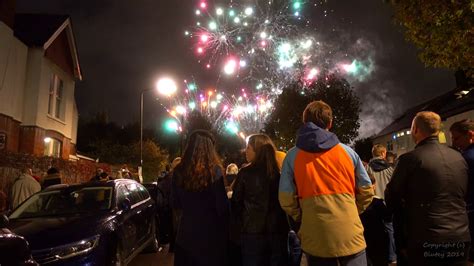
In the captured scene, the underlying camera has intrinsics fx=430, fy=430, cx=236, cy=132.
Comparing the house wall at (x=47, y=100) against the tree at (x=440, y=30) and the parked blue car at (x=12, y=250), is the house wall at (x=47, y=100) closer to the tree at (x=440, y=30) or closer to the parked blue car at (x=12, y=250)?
the tree at (x=440, y=30)

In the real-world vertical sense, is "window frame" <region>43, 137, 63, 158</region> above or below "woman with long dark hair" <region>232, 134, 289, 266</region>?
above

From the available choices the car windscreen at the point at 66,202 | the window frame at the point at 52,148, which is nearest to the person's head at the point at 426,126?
the car windscreen at the point at 66,202

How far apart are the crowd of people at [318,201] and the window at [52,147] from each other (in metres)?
17.0

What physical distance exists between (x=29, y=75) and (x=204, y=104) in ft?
51.5

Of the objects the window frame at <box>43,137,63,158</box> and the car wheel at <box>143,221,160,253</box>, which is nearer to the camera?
the car wheel at <box>143,221,160,253</box>

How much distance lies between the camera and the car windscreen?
7324 mm

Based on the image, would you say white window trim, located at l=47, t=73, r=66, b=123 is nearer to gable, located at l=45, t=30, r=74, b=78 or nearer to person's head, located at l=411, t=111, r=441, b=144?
gable, located at l=45, t=30, r=74, b=78

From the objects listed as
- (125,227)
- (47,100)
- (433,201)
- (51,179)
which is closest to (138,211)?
(125,227)

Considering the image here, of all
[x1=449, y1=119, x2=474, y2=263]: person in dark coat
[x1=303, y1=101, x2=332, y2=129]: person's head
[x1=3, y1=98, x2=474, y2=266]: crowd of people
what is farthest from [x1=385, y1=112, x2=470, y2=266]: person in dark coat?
[x1=303, y1=101, x2=332, y2=129]: person's head

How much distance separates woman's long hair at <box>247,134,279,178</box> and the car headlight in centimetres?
303

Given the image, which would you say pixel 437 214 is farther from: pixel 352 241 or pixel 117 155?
pixel 117 155

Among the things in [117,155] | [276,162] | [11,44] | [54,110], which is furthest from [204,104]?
[276,162]

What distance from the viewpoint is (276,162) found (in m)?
→ 4.38

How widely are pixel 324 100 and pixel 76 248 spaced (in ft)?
117
